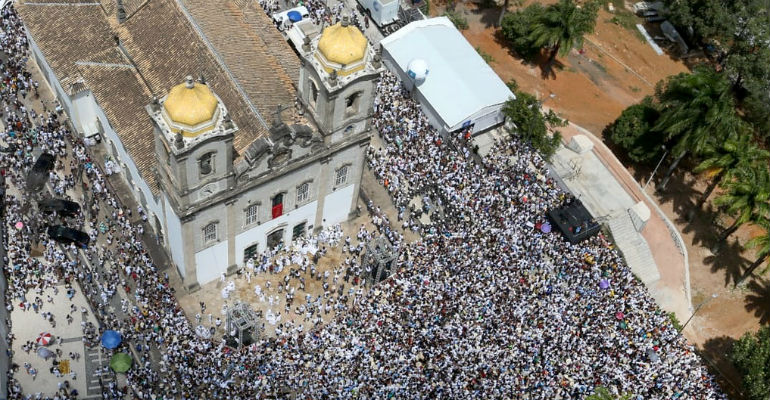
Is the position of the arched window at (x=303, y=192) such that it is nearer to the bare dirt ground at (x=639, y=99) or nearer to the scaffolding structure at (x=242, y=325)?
the scaffolding structure at (x=242, y=325)

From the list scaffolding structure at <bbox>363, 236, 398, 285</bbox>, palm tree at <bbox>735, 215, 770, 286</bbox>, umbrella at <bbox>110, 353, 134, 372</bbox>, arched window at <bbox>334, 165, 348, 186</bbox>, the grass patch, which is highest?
the grass patch

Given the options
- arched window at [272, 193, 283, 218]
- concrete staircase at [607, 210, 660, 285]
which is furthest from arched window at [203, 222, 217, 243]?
concrete staircase at [607, 210, 660, 285]

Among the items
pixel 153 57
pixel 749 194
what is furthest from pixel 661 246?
pixel 153 57

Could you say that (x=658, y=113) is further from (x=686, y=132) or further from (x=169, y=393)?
(x=169, y=393)

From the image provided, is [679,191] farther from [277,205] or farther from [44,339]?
[44,339]

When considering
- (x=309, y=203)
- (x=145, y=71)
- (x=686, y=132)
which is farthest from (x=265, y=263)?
(x=686, y=132)

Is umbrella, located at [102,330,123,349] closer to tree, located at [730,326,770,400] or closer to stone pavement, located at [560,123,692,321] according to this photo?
stone pavement, located at [560,123,692,321]
